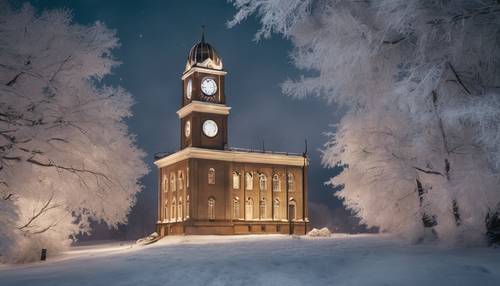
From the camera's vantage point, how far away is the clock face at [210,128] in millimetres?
57553

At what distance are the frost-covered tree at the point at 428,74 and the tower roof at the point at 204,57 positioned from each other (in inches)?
1673

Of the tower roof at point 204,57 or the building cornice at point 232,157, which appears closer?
the building cornice at point 232,157

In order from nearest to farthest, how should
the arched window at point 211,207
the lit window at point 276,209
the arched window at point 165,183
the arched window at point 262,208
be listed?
the arched window at point 211,207 < the arched window at point 262,208 < the lit window at point 276,209 < the arched window at point 165,183

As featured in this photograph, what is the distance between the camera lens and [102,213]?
1880 cm

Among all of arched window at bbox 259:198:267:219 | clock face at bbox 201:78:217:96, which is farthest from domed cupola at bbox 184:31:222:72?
arched window at bbox 259:198:267:219

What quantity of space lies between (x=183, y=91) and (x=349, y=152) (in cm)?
4047

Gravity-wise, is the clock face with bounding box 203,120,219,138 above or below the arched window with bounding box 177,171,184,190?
above

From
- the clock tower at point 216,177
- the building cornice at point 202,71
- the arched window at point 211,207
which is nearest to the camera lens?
the clock tower at point 216,177

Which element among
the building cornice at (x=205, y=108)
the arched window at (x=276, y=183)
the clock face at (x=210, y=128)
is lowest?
the arched window at (x=276, y=183)

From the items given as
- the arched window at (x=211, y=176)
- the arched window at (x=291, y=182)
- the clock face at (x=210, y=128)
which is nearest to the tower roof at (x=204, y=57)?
the clock face at (x=210, y=128)

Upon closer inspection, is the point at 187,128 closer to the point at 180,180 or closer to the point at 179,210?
the point at 180,180

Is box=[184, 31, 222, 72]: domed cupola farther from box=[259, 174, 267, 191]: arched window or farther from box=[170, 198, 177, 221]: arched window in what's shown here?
box=[170, 198, 177, 221]: arched window

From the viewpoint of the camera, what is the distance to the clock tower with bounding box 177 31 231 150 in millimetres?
57375

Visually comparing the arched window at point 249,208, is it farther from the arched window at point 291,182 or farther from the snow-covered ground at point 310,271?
the snow-covered ground at point 310,271
